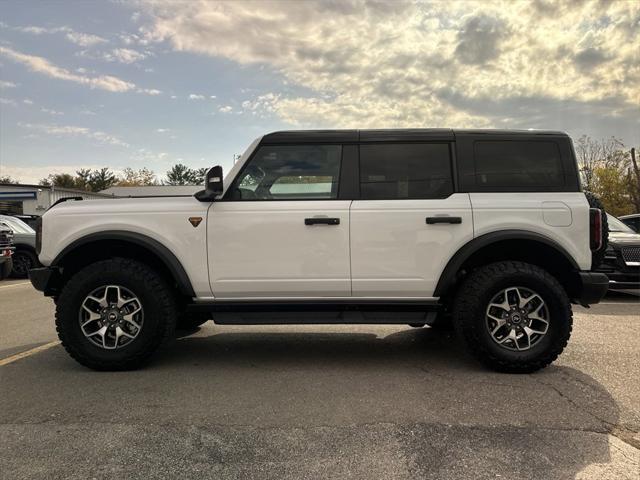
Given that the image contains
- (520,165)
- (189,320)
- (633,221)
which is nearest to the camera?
(520,165)

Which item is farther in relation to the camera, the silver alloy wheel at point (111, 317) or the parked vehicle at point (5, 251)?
the parked vehicle at point (5, 251)

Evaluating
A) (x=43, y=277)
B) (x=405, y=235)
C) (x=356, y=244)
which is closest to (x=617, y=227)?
(x=405, y=235)

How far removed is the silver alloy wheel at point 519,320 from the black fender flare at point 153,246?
265 centimetres

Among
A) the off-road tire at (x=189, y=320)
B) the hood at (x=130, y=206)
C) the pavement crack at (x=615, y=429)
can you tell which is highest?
the hood at (x=130, y=206)

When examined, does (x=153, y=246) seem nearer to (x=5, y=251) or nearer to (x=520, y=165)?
(x=520, y=165)

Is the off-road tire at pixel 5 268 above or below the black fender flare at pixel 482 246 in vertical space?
below

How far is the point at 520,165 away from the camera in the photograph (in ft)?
14.3

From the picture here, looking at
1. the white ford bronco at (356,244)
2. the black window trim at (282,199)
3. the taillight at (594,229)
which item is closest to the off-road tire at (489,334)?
the white ford bronco at (356,244)

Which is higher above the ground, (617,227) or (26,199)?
(26,199)

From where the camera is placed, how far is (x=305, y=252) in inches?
167

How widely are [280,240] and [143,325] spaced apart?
1.41 metres

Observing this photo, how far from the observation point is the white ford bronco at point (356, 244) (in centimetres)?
419

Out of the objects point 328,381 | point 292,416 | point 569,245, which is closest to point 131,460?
point 292,416

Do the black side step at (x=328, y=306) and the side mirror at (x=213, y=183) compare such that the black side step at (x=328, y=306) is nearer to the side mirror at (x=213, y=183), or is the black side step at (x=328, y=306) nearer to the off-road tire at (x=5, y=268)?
the side mirror at (x=213, y=183)
